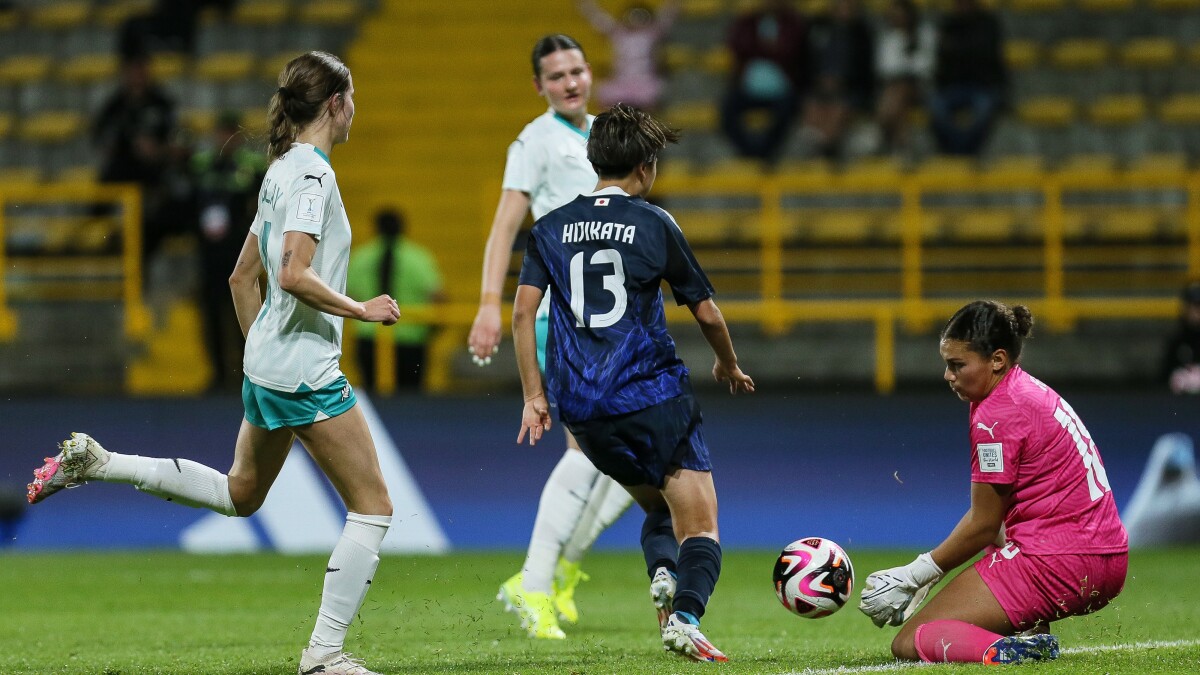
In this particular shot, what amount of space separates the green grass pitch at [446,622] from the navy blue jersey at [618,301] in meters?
0.90

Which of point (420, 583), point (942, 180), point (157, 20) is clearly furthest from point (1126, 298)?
point (157, 20)

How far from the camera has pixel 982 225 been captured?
538 inches

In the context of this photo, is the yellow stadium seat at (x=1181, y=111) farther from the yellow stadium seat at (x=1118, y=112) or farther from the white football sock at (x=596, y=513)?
the white football sock at (x=596, y=513)

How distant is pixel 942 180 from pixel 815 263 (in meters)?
1.46

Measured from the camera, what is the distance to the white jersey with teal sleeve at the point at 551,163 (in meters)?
7.08

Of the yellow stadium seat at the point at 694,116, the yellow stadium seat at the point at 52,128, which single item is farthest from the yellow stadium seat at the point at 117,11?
the yellow stadium seat at the point at 694,116

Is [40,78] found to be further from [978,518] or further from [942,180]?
[978,518]

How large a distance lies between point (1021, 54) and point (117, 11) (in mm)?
9313

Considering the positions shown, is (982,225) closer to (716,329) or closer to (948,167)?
(948,167)

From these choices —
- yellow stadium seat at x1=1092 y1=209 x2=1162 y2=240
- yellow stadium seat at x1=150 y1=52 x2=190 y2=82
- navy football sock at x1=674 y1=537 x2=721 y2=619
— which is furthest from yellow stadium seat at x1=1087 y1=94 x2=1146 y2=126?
navy football sock at x1=674 y1=537 x2=721 y2=619

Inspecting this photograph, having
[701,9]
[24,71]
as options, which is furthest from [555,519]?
[24,71]

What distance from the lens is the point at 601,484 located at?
7.29 m

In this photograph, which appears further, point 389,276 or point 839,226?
point 839,226

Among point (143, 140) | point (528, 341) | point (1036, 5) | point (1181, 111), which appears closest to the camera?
point (528, 341)
